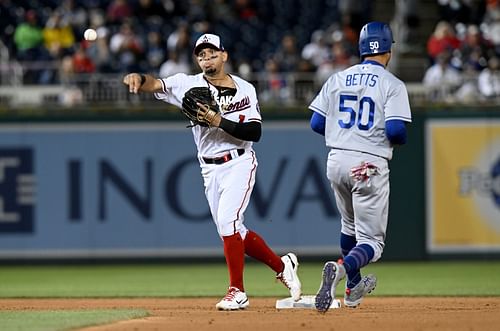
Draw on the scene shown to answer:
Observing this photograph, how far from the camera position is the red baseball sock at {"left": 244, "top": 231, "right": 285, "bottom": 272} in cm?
875

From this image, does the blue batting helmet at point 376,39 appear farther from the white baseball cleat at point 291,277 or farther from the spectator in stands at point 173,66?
the spectator in stands at point 173,66

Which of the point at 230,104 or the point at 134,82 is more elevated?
the point at 134,82

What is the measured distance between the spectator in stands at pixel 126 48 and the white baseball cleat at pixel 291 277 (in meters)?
8.12

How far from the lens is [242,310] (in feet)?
27.6

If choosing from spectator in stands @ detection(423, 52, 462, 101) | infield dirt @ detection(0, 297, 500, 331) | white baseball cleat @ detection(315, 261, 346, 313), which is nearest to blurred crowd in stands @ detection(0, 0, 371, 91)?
spectator in stands @ detection(423, 52, 462, 101)

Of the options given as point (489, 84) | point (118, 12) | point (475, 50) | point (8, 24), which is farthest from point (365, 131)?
point (8, 24)

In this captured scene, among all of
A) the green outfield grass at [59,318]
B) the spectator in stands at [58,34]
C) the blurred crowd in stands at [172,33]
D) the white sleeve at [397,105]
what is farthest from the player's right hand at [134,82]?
the spectator in stands at [58,34]

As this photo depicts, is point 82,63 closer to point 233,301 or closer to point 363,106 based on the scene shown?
point 233,301

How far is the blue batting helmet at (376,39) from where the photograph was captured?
326 inches

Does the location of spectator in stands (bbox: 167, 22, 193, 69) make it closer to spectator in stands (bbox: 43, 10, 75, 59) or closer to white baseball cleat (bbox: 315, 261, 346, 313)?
spectator in stands (bbox: 43, 10, 75, 59)

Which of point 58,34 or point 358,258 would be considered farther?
point 58,34

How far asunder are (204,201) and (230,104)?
662 centimetres

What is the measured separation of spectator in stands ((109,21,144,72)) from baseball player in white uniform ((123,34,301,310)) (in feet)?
26.4

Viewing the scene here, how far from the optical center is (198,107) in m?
8.23
